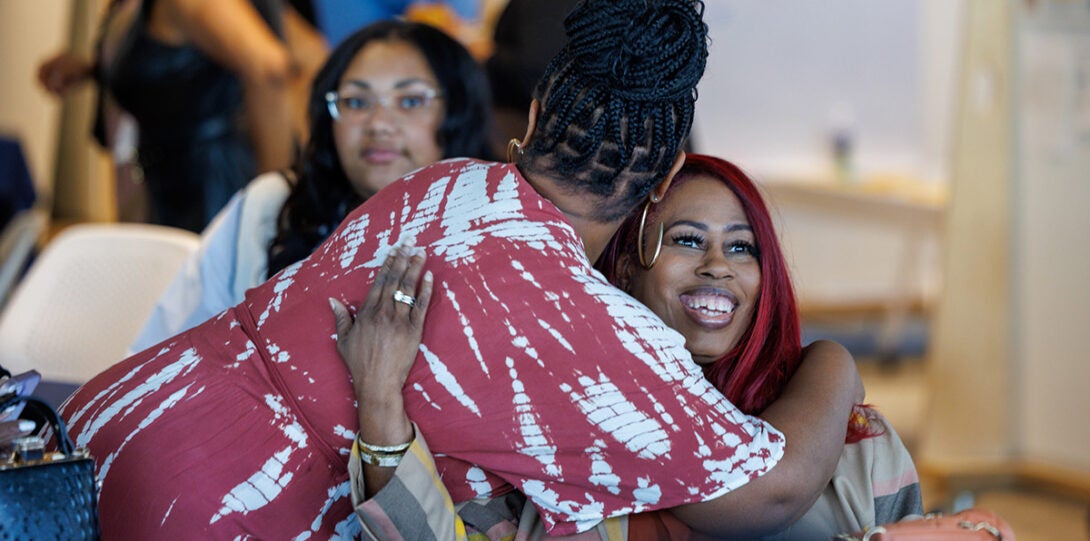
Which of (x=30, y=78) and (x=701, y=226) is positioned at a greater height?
(x=701, y=226)

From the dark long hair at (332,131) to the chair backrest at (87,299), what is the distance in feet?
1.63

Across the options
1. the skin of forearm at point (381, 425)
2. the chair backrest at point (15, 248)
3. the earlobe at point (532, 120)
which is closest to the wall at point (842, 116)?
the chair backrest at point (15, 248)

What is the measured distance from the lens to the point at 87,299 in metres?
2.83

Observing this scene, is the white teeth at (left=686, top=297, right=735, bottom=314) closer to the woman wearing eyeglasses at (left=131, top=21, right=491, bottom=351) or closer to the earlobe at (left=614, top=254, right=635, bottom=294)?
the earlobe at (left=614, top=254, right=635, bottom=294)

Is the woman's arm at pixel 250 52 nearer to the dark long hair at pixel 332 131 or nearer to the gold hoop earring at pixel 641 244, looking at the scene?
the dark long hair at pixel 332 131

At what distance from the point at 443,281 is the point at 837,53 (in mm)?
6496

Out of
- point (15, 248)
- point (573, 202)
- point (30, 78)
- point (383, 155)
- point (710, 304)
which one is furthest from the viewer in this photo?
point (30, 78)

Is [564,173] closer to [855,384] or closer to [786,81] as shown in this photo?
[855,384]

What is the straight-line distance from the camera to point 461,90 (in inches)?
97.8

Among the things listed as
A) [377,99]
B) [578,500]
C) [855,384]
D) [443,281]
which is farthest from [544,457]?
[377,99]

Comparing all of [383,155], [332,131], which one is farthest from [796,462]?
[332,131]

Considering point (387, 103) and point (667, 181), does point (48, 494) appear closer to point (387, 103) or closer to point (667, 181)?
point (667, 181)

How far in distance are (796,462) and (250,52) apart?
8.19 feet

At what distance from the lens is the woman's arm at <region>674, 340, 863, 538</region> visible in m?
1.37
